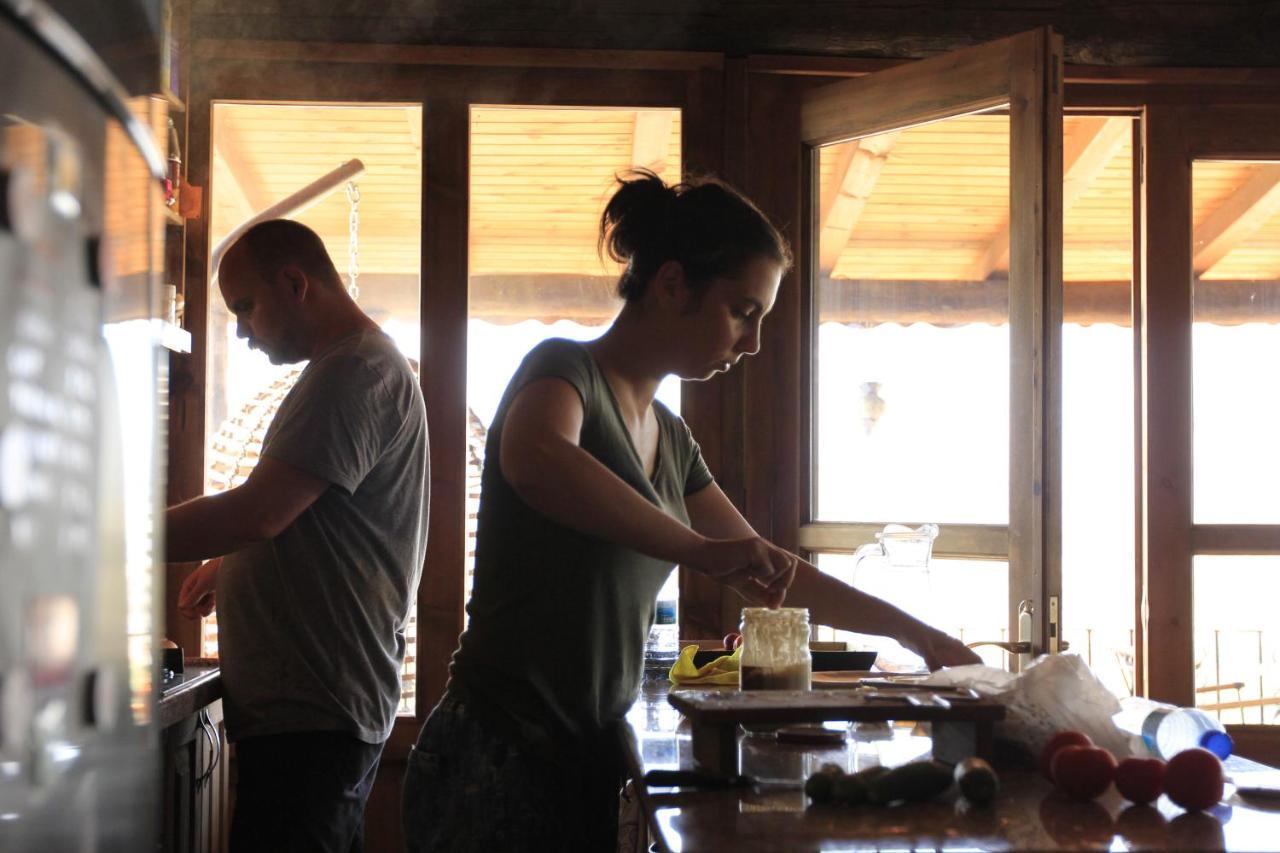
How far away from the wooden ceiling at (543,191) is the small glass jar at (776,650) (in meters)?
1.84

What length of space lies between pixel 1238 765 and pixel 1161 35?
8.20 feet

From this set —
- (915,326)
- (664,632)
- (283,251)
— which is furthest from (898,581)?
(283,251)

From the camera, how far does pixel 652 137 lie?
3.29m

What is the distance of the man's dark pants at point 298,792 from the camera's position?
1.80 metres

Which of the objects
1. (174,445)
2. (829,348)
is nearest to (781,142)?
(829,348)

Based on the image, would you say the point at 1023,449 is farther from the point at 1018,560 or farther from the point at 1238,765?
the point at 1238,765

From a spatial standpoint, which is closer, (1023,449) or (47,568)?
(47,568)

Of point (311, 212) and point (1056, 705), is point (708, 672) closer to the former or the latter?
point (1056, 705)

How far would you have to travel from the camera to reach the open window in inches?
104

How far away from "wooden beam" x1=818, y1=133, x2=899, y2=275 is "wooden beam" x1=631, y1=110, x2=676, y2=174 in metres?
0.44

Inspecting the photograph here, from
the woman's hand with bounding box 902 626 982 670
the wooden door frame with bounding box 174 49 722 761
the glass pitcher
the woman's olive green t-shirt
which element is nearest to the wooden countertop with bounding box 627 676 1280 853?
the woman's olive green t-shirt

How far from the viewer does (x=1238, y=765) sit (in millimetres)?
1342

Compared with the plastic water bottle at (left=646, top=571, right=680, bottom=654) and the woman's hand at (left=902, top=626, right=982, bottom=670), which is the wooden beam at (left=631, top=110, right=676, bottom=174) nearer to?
the plastic water bottle at (left=646, top=571, right=680, bottom=654)

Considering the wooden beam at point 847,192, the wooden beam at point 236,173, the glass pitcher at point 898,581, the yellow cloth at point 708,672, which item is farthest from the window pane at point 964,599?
the wooden beam at point 236,173
